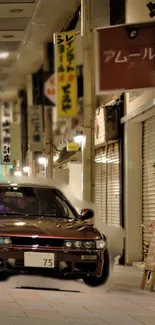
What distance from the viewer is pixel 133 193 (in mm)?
14906

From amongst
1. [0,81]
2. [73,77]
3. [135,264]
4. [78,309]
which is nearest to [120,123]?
[73,77]

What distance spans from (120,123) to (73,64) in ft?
7.03

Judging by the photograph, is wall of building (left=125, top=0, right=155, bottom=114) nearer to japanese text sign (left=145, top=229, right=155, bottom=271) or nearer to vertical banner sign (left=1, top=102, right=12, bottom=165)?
japanese text sign (left=145, top=229, right=155, bottom=271)

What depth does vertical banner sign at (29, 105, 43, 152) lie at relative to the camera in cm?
2344

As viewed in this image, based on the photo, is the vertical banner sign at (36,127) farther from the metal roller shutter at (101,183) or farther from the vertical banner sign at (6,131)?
the metal roller shutter at (101,183)

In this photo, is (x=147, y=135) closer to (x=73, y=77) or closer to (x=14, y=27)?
(x=73, y=77)

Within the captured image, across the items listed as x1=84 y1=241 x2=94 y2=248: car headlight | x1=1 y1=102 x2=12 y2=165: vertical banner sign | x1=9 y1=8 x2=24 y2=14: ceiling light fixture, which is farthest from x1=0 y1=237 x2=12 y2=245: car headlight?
x1=1 y1=102 x2=12 y2=165: vertical banner sign

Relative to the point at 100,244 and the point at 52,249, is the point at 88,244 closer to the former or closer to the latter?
the point at 100,244

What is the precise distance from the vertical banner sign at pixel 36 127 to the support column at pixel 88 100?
8.69 m

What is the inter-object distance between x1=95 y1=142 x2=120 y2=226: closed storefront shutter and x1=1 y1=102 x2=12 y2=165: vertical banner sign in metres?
8.65

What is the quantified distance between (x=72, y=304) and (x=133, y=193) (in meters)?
7.57

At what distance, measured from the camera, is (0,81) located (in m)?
31.8

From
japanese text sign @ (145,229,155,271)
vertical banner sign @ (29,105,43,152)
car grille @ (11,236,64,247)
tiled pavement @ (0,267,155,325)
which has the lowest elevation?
tiled pavement @ (0,267,155,325)

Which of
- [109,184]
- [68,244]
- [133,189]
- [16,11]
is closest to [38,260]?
[68,244]
